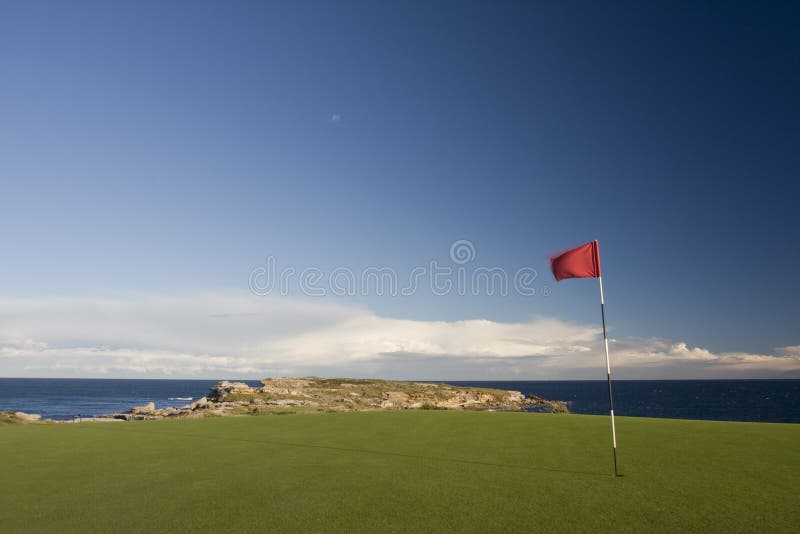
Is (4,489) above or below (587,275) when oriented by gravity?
Result: below

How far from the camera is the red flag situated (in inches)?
494

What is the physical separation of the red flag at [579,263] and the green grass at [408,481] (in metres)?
4.71

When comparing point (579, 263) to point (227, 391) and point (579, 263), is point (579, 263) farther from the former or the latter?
point (227, 391)

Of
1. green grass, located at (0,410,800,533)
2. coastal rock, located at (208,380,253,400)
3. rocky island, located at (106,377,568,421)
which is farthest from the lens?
coastal rock, located at (208,380,253,400)

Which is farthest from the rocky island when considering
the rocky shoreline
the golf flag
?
the golf flag

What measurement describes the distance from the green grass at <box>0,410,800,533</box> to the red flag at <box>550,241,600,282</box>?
15.5 feet

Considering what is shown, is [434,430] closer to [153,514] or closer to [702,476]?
[702,476]

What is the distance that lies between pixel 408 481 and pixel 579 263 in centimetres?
703

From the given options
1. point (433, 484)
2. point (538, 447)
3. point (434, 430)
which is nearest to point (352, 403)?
point (434, 430)

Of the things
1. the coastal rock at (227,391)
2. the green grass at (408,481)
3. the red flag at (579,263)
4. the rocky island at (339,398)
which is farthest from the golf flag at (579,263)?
the coastal rock at (227,391)

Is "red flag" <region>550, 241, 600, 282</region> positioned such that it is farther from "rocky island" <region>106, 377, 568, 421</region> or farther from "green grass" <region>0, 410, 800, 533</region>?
"rocky island" <region>106, 377, 568, 421</region>

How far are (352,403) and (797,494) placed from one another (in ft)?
183

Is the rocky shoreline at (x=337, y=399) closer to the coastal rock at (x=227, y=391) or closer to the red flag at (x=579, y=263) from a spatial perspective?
the coastal rock at (x=227, y=391)

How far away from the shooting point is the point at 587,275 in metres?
12.6
